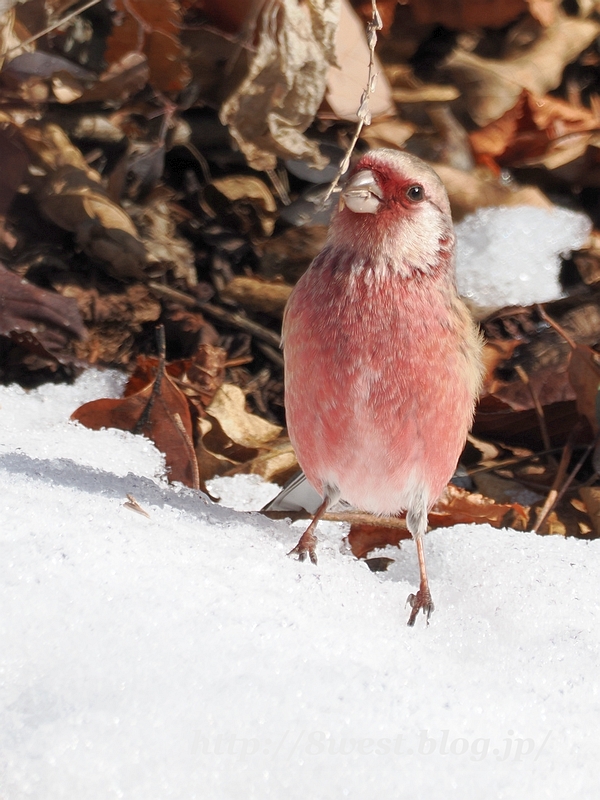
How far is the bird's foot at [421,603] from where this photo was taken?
7.32 ft

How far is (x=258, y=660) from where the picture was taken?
5.88ft

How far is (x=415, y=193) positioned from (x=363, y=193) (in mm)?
173

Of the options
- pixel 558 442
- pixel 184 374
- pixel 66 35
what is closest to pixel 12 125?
pixel 66 35

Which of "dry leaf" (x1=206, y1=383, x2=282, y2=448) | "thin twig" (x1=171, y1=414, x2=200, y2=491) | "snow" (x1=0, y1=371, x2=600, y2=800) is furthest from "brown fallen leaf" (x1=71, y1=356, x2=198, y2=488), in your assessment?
"snow" (x1=0, y1=371, x2=600, y2=800)

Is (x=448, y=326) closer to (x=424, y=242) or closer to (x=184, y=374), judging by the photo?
(x=424, y=242)

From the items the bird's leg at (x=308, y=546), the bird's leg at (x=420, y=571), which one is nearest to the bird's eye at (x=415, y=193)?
the bird's leg at (x=420, y=571)

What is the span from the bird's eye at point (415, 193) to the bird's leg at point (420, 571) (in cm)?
83

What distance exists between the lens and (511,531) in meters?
2.69

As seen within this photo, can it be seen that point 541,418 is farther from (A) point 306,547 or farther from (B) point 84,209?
(B) point 84,209

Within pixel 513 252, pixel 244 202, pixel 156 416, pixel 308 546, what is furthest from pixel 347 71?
pixel 308 546

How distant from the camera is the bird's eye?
249 centimetres

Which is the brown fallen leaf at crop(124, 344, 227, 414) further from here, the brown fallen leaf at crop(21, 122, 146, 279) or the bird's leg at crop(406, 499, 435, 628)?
the bird's leg at crop(406, 499, 435, 628)

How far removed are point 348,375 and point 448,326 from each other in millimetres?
310

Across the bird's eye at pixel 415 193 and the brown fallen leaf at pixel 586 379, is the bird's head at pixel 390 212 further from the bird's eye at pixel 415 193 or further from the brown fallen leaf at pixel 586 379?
the brown fallen leaf at pixel 586 379
